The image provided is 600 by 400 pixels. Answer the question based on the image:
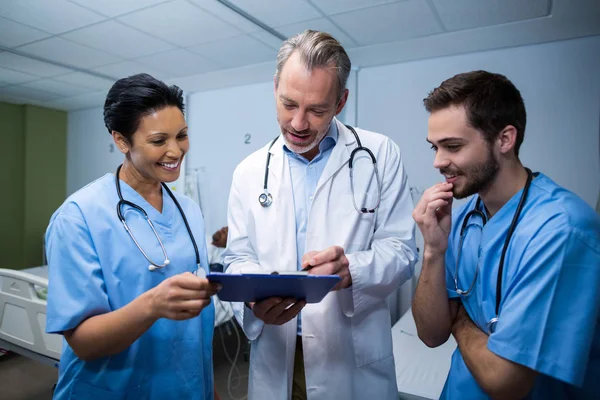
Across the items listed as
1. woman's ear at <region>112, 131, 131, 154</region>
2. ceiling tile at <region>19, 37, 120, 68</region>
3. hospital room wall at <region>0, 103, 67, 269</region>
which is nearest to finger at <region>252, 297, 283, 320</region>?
woman's ear at <region>112, 131, 131, 154</region>

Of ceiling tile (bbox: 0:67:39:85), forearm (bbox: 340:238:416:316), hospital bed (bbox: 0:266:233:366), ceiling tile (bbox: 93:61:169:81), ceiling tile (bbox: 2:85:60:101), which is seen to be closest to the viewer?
forearm (bbox: 340:238:416:316)

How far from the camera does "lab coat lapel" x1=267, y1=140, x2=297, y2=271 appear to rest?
1.17 meters

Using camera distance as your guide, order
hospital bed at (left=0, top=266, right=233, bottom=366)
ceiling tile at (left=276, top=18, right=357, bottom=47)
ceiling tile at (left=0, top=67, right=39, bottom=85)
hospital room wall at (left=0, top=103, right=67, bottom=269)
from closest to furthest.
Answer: hospital bed at (left=0, top=266, right=233, bottom=366)
ceiling tile at (left=276, top=18, right=357, bottom=47)
ceiling tile at (left=0, top=67, right=39, bottom=85)
hospital room wall at (left=0, top=103, right=67, bottom=269)

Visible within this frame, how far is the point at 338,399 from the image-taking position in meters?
1.09

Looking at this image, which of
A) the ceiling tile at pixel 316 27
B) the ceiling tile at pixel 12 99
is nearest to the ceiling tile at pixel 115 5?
the ceiling tile at pixel 316 27

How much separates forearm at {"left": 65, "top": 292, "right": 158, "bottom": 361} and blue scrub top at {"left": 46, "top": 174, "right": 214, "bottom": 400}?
0.04 m

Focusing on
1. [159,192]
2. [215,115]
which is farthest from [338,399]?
[215,115]

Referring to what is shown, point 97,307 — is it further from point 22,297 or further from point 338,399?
point 22,297

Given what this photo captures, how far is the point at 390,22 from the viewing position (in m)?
2.60

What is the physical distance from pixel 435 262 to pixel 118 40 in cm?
298

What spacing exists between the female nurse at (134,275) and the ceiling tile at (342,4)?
1.53 m

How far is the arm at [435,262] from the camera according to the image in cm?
99

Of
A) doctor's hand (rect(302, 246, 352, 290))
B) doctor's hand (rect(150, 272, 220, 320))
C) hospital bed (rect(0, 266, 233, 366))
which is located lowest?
hospital bed (rect(0, 266, 233, 366))

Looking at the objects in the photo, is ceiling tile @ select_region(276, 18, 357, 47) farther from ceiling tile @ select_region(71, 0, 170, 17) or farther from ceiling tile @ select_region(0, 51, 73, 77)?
ceiling tile @ select_region(0, 51, 73, 77)
